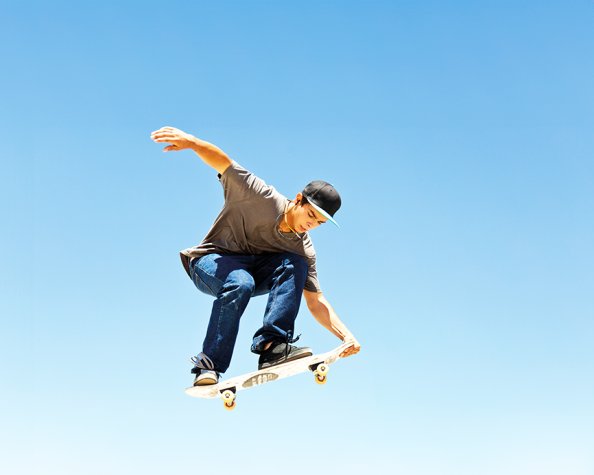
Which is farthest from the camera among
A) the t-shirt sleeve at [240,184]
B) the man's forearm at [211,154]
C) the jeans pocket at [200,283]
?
the jeans pocket at [200,283]

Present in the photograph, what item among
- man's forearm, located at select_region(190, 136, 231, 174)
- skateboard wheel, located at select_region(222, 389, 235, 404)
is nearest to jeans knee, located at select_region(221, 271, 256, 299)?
skateboard wheel, located at select_region(222, 389, 235, 404)

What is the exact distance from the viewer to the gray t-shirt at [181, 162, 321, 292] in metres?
8.86

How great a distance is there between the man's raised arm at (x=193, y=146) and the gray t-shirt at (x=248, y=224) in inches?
5.4

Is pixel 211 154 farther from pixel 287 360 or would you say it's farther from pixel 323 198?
pixel 287 360

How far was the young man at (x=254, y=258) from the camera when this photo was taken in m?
8.55

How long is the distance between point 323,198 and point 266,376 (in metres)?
2.10

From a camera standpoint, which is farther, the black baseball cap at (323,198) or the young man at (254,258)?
the black baseball cap at (323,198)

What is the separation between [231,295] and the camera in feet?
28.1

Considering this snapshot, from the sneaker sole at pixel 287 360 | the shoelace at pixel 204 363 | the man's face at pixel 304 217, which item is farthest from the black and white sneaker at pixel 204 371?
the man's face at pixel 304 217

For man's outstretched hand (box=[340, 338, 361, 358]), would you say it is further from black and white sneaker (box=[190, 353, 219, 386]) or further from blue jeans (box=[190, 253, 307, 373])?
black and white sneaker (box=[190, 353, 219, 386])

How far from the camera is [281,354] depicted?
882 cm

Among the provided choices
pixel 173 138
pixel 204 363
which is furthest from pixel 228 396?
pixel 173 138

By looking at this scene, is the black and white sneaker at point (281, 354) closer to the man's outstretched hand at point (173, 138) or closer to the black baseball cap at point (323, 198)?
the black baseball cap at point (323, 198)

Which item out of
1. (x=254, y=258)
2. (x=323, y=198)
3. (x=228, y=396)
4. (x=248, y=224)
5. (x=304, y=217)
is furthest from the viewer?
(x=254, y=258)
